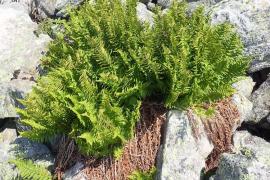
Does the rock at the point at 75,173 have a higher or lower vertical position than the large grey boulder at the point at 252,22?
lower

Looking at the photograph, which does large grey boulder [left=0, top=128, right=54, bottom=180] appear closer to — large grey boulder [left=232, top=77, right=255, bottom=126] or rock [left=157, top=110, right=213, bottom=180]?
rock [left=157, top=110, right=213, bottom=180]

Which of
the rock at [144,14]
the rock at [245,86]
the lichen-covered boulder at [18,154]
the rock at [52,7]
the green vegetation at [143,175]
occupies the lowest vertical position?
the green vegetation at [143,175]

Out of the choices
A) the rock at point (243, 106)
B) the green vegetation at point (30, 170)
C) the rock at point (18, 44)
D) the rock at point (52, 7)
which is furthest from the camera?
the rock at point (52, 7)

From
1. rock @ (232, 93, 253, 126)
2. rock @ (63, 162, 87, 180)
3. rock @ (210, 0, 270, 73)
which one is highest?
rock @ (210, 0, 270, 73)

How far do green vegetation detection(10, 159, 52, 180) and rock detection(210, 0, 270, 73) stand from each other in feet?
11.3

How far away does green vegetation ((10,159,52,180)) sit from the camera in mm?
6305

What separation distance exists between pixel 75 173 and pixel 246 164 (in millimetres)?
2386

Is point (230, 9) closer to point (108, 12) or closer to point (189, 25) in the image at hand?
point (189, 25)

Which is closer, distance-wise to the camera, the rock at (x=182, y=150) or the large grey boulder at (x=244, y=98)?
the rock at (x=182, y=150)

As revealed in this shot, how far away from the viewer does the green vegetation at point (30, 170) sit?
20.7 feet

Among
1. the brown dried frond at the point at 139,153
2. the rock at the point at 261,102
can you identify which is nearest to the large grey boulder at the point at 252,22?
the rock at the point at 261,102

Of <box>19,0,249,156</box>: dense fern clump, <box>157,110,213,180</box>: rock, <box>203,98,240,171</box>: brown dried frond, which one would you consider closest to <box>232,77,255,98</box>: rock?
<box>203,98,240,171</box>: brown dried frond

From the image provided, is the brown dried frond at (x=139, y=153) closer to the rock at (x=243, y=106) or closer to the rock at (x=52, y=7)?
the rock at (x=243, y=106)

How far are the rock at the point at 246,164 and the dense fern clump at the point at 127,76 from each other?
865mm
